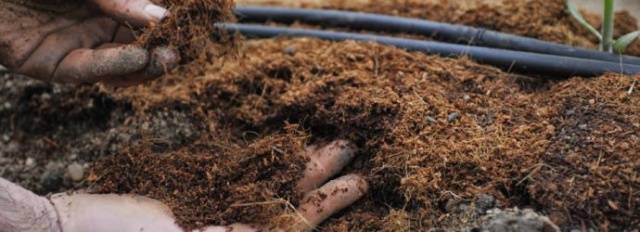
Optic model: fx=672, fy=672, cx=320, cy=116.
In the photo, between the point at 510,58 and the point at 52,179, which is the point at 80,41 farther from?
the point at 510,58

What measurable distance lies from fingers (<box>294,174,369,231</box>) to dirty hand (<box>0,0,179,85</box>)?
0.39m

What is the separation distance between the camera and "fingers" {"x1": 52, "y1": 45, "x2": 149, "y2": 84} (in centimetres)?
133

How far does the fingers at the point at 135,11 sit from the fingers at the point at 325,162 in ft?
1.37

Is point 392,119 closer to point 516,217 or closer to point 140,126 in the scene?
point 516,217

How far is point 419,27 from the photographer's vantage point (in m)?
1.80

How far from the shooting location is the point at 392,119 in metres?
1.42

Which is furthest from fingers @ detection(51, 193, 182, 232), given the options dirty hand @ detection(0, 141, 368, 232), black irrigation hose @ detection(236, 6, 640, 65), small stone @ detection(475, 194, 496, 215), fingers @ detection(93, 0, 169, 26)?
black irrigation hose @ detection(236, 6, 640, 65)

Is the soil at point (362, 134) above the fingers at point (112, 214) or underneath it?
above

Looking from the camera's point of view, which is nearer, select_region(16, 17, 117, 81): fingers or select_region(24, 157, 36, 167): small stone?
select_region(16, 17, 117, 81): fingers

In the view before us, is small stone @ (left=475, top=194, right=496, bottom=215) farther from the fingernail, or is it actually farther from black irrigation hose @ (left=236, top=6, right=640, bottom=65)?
the fingernail

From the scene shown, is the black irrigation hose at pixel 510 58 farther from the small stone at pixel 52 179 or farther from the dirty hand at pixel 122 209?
→ the small stone at pixel 52 179

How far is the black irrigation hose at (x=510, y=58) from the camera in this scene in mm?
1506

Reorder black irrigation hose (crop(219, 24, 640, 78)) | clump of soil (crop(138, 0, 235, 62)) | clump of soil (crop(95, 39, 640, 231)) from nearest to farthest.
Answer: clump of soil (crop(95, 39, 640, 231)) < clump of soil (crop(138, 0, 235, 62)) < black irrigation hose (crop(219, 24, 640, 78))

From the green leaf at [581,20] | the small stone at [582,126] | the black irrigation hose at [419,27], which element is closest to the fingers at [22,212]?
the black irrigation hose at [419,27]
